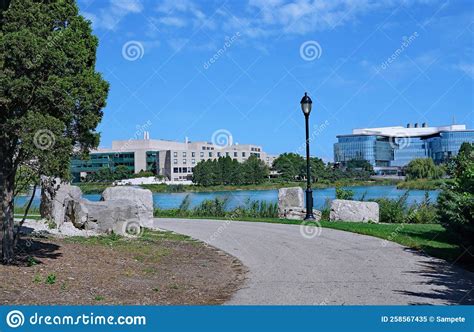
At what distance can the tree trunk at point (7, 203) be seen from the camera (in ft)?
29.3

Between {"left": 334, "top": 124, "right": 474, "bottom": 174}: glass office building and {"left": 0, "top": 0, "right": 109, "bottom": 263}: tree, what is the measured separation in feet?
384

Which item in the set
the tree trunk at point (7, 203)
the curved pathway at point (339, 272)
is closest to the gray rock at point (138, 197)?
the curved pathway at point (339, 272)

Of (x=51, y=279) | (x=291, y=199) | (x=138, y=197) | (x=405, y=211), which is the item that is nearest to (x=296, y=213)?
A: (x=291, y=199)

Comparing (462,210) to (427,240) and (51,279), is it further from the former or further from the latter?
(51,279)

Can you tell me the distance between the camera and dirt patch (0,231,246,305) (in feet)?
22.8

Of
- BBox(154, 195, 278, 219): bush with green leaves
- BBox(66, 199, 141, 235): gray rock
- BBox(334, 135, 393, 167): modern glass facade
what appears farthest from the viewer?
BBox(334, 135, 393, 167): modern glass facade

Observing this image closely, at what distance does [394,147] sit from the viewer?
130 m

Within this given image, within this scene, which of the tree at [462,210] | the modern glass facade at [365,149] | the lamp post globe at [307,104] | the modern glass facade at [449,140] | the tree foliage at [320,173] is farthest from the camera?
the modern glass facade at [365,149]

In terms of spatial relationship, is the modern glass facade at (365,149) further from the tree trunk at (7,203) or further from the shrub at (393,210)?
the tree trunk at (7,203)

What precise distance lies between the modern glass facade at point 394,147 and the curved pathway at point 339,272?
11220cm

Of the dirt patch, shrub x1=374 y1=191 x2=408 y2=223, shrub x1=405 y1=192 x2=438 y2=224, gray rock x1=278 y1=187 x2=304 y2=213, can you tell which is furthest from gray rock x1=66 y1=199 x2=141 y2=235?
shrub x1=405 y1=192 x2=438 y2=224

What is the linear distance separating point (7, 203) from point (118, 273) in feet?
7.59

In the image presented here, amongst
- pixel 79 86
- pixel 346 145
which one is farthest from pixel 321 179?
pixel 346 145

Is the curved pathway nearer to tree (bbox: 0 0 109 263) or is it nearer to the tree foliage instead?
tree (bbox: 0 0 109 263)
